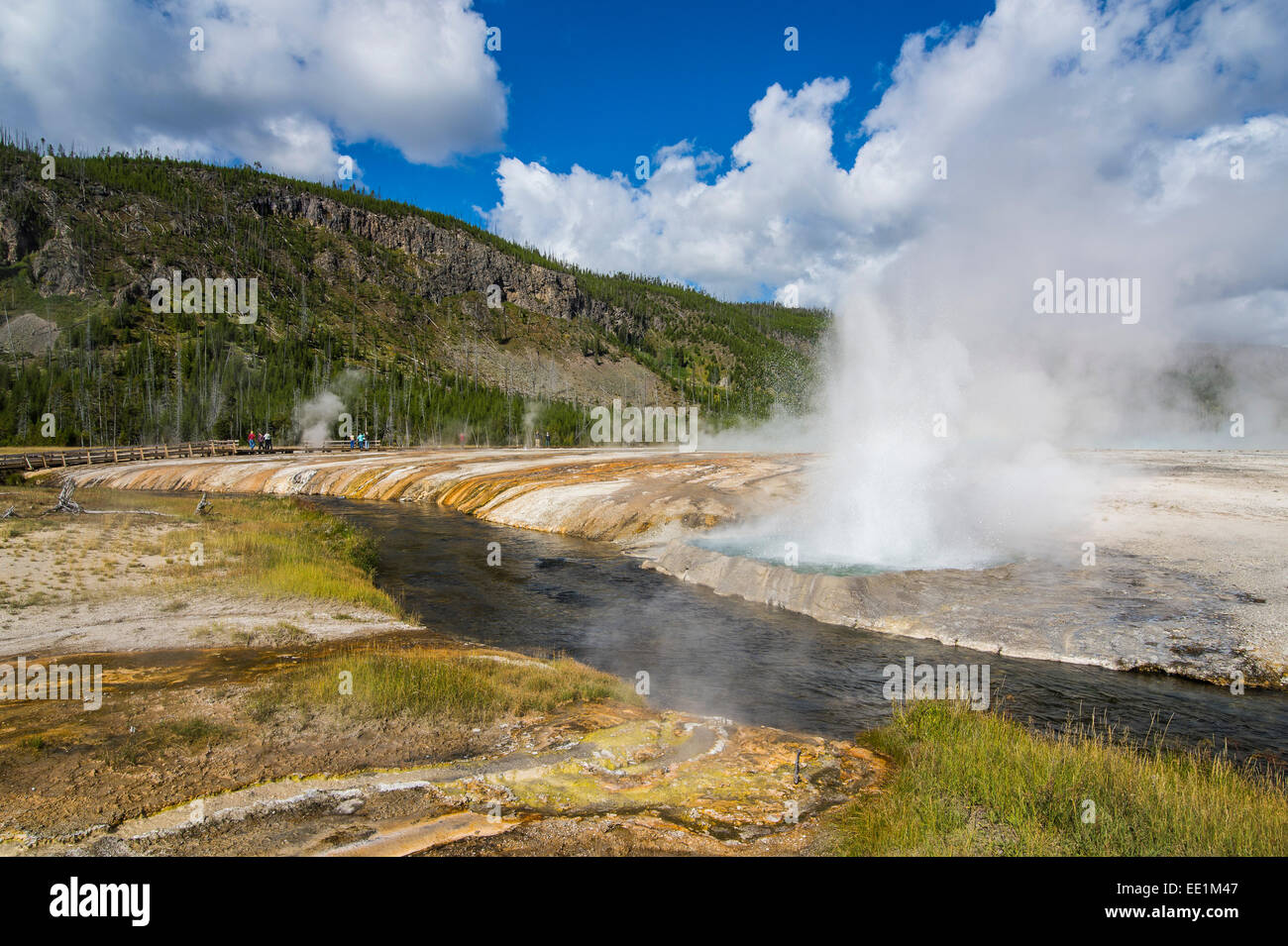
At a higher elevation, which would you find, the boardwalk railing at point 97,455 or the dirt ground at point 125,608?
the boardwalk railing at point 97,455

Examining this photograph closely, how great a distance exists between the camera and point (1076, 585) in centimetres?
1695

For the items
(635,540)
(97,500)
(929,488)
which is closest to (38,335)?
(97,500)

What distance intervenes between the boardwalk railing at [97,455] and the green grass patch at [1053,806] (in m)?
73.7

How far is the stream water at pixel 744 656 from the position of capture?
10938mm

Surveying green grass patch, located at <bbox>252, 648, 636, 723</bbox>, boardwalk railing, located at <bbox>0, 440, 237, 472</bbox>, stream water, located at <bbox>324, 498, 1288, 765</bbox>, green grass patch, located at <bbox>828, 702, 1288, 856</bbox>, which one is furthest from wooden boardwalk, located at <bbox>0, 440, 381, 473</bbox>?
green grass patch, located at <bbox>828, 702, 1288, 856</bbox>

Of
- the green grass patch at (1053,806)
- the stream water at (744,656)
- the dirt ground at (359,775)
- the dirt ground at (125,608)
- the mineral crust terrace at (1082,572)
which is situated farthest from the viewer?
the mineral crust terrace at (1082,572)

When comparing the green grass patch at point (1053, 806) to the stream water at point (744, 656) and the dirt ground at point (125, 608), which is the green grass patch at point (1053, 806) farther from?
the dirt ground at point (125, 608)

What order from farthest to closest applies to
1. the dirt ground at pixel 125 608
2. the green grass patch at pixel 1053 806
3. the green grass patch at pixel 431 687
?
the dirt ground at pixel 125 608, the green grass patch at pixel 431 687, the green grass patch at pixel 1053 806

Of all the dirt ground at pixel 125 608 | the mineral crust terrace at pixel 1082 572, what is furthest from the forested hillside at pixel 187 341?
the dirt ground at pixel 125 608

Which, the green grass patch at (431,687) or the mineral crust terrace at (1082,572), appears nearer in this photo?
the green grass patch at (431,687)

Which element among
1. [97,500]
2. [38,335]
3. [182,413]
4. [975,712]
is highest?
[38,335]

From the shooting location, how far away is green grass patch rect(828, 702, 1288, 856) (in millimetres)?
5734
